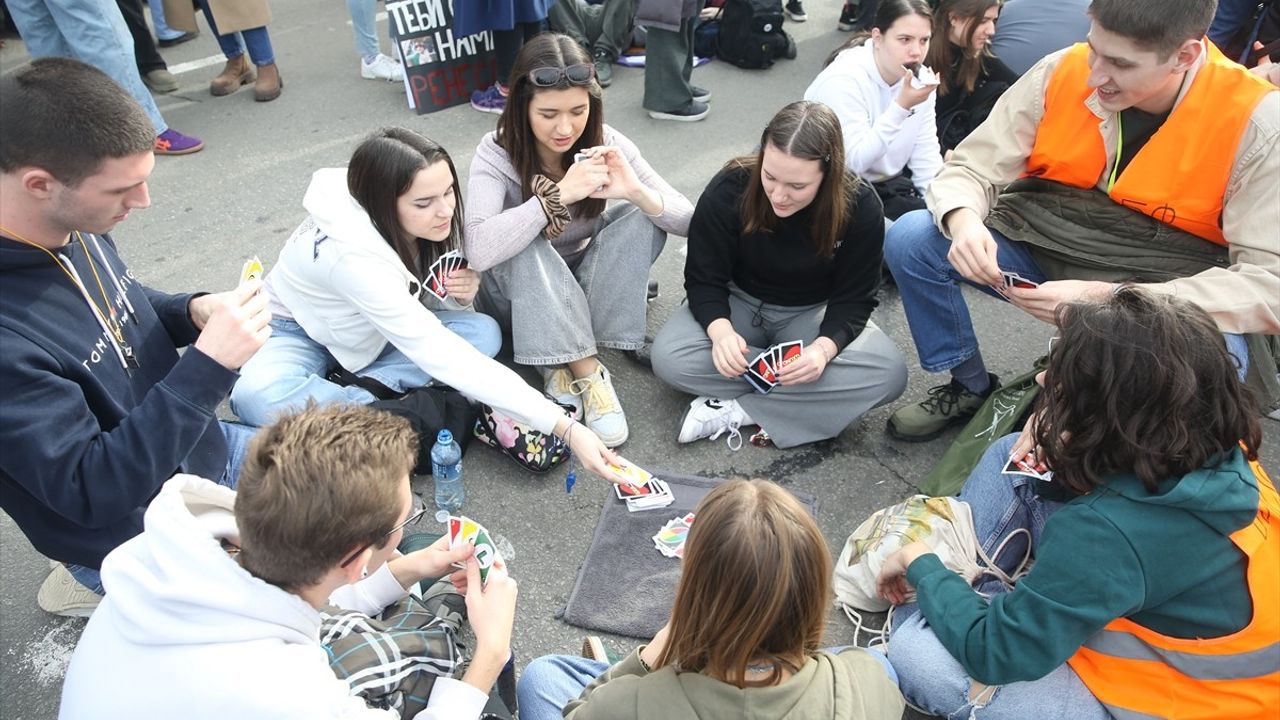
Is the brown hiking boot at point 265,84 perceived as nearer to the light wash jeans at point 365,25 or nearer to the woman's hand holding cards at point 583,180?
the light wash jeans at point 365,25

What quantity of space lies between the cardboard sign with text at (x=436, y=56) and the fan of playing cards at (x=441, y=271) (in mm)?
2725

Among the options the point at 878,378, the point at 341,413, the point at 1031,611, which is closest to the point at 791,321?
the point at 878,378

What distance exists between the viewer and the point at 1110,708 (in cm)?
207

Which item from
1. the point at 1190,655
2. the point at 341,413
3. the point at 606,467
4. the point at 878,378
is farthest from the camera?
the point at 878,378

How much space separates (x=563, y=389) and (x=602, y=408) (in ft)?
0.58

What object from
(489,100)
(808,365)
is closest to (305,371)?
(808,365)

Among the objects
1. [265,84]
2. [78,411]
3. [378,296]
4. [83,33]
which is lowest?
[265,84]

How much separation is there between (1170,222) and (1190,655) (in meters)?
1.54

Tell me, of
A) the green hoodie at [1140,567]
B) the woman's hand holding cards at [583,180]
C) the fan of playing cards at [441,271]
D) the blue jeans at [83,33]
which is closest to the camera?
the green hoodie at [1140,567]

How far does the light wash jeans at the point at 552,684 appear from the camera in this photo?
7.01ft

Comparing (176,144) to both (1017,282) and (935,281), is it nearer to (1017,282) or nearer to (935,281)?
(935,281)

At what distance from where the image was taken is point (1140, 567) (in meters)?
1.87

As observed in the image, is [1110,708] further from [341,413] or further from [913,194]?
[913,194]

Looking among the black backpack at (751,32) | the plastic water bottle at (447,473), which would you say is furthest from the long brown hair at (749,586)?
the black backpack at (751,32)
